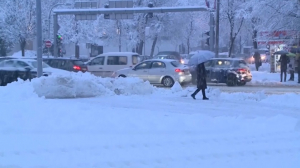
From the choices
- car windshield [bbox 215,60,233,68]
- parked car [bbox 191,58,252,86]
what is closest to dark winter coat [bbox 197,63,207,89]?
parked car [bbox 191,58,252,86]

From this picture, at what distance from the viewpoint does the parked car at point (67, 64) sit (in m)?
22.9

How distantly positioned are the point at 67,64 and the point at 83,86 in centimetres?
884

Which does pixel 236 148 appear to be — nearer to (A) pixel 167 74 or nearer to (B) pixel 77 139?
(B) pixel 77 139

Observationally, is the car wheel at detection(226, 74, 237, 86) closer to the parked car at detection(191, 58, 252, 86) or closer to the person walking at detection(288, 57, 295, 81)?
the parked car at detection(191, 58, 252, 86)

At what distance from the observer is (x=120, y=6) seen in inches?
1136

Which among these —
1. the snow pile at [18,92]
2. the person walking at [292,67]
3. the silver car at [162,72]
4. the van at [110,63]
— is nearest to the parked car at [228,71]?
the silver car at [162,72]

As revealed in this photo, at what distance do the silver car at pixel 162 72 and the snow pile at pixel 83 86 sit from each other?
4.88 meters

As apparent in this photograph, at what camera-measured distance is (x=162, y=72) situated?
20.7 m

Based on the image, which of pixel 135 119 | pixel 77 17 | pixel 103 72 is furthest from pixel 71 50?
pixel 135 119

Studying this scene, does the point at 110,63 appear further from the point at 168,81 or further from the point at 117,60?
the point at 168,81

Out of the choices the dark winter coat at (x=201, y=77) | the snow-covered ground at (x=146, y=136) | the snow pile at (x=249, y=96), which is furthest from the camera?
the snow pile at (x=249, y=96)

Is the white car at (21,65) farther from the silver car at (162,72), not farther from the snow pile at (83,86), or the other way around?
the snow pile at (83,86)

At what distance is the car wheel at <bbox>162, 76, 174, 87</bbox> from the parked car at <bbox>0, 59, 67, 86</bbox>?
5.12 m

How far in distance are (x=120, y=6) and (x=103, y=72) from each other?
7.13 metres
